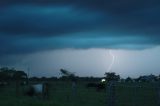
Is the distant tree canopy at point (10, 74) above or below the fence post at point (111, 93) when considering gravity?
above

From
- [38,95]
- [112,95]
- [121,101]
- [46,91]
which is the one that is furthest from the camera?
[38,95]

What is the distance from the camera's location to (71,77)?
4043 inches

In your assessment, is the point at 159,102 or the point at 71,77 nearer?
the point at 159,102

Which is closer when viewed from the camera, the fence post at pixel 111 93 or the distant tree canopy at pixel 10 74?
the fence post at pixel 111 93

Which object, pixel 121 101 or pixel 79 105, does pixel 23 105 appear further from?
pixel 121 101

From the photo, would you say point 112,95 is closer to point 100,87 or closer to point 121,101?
point 121,101

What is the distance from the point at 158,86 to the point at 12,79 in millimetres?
48863

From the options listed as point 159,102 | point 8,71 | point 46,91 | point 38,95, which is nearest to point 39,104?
point 159,102

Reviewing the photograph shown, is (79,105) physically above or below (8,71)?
below

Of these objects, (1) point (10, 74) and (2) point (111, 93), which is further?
(1) point (10, 74)

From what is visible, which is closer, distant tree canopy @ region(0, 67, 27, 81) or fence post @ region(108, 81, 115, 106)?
fence post @ region(108, 81, 115, 106)

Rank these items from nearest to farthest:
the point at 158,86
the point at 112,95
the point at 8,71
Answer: the point at 158,86, the point at 112,95, the point at 8,71

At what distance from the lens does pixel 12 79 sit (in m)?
73.9

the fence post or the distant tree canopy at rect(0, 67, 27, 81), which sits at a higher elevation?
the distant tree canopy at rect(0, 67, 27, 81)
